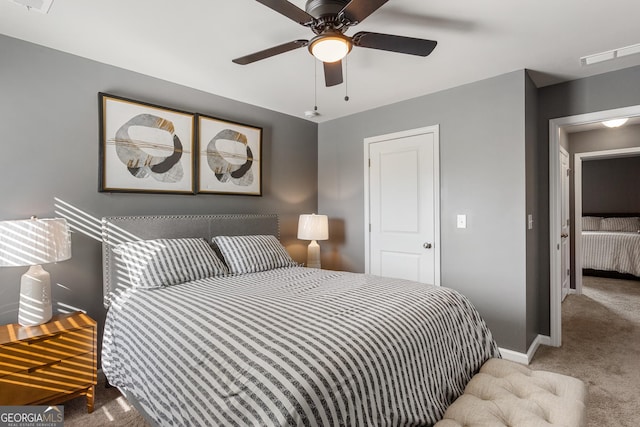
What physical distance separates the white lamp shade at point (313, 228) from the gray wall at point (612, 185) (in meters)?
6.59

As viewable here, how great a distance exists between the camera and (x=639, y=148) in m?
4.43

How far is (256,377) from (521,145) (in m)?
2.71

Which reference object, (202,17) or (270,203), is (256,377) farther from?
(270,203)

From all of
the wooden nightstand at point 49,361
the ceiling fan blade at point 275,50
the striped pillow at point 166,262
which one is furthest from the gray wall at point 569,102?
the wooden nightstand at point 49,361

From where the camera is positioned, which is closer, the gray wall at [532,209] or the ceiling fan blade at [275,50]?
the ceiling fan blade at [275,50]

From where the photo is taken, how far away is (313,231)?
3545 mm

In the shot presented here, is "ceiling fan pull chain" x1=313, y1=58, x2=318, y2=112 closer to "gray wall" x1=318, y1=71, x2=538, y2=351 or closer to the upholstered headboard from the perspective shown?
"gray wall" x1=318, y1=71, x2=538, y2=351

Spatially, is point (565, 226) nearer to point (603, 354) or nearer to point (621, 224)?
point (603, 354)

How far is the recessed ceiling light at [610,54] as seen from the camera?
91.6 inches

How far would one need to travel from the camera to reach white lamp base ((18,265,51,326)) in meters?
1.95

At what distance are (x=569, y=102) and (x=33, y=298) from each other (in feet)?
14.3

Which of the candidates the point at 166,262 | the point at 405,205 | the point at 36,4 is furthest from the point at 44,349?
the point at 405,205

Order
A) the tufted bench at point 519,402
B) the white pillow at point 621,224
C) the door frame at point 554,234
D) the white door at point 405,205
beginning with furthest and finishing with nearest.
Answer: the white pillow at point 621,224
the white door at point 405,205
the door frame at point 554,234
the tufted bench at point 519,402

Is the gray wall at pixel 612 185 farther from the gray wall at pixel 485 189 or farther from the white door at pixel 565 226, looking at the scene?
the gray wall at pixel 485 189
